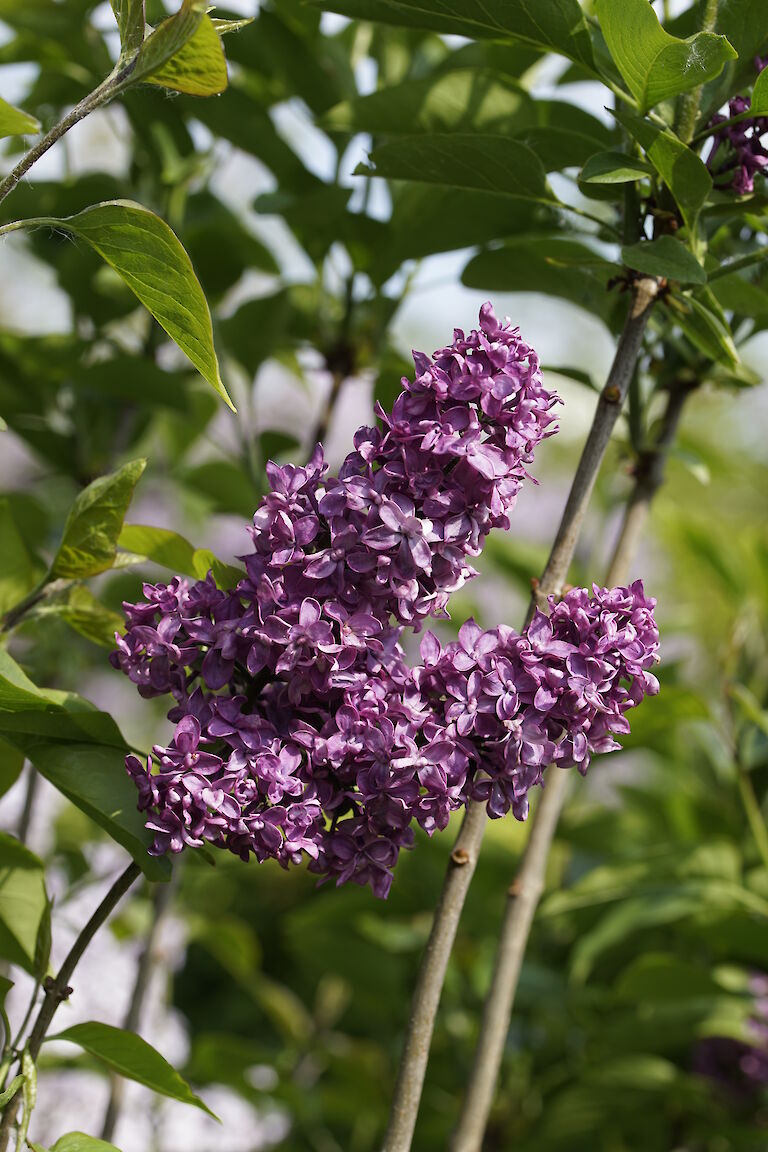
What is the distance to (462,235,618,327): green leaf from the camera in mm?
705

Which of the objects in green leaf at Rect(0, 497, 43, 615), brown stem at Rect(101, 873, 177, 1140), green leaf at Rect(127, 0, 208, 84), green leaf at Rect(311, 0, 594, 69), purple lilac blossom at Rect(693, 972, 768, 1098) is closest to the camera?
green leaf at Rect(127, 0, 208, 84)

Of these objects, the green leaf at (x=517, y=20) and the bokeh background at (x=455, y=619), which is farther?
the bokeh background at (x=455, y=619)

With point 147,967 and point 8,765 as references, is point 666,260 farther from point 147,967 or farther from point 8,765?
point 147,967

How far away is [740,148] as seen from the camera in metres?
0.56

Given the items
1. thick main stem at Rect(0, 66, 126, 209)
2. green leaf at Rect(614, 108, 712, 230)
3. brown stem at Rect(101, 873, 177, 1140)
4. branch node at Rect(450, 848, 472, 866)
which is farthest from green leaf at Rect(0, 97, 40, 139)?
brown stem at Rect(101, 873, 177, 1140)

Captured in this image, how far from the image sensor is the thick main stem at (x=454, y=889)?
51cm

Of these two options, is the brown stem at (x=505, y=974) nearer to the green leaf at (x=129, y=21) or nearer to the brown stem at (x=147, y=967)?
the brown stem at (x=147, y=967)

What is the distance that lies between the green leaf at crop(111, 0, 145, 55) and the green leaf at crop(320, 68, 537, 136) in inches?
10.4

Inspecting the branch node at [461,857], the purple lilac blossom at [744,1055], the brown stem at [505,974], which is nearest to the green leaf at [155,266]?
the branch node at [461,857]

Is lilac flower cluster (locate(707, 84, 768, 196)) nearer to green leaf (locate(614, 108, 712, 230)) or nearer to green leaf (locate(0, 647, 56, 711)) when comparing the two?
green leaf (locate(614, 108, 712, 230))

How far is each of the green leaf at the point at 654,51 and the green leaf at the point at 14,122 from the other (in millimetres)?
247

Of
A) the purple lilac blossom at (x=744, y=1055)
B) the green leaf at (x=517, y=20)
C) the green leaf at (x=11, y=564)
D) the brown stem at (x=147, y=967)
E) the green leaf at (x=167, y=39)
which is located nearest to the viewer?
the green leaf at (x=167, y=39)

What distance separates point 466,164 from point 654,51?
0.40 ft

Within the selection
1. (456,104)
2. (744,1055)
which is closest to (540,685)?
(456,104)
